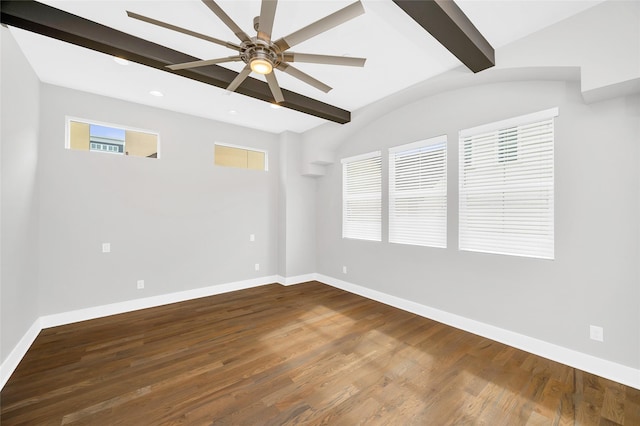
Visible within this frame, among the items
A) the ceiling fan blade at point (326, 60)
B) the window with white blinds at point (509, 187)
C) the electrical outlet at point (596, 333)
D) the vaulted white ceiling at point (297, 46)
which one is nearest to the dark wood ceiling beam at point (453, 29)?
the vaulted white ceiling at point (297, 46)

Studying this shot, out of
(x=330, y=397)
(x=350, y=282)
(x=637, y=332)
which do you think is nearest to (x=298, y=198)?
(x=350, y=282)

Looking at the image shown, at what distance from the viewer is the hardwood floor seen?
1842mm

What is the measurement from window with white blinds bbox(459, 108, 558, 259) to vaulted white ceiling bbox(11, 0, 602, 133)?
3.03ft

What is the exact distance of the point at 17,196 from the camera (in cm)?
251

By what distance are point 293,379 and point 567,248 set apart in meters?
2.88

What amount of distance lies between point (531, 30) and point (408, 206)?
2306 mm

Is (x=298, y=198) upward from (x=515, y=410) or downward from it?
upward

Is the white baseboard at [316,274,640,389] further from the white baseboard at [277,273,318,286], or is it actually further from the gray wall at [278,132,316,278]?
the gray wall at [278,132,316,278]

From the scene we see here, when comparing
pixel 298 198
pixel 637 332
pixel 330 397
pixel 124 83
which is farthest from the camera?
pixel 298 198

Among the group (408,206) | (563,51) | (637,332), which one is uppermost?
(563,51)

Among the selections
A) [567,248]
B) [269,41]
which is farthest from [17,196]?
[567,248]

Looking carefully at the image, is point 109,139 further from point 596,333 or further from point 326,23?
point 596,333

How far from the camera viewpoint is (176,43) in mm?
2494

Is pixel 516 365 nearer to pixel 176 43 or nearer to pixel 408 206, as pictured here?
pixel 408 206
